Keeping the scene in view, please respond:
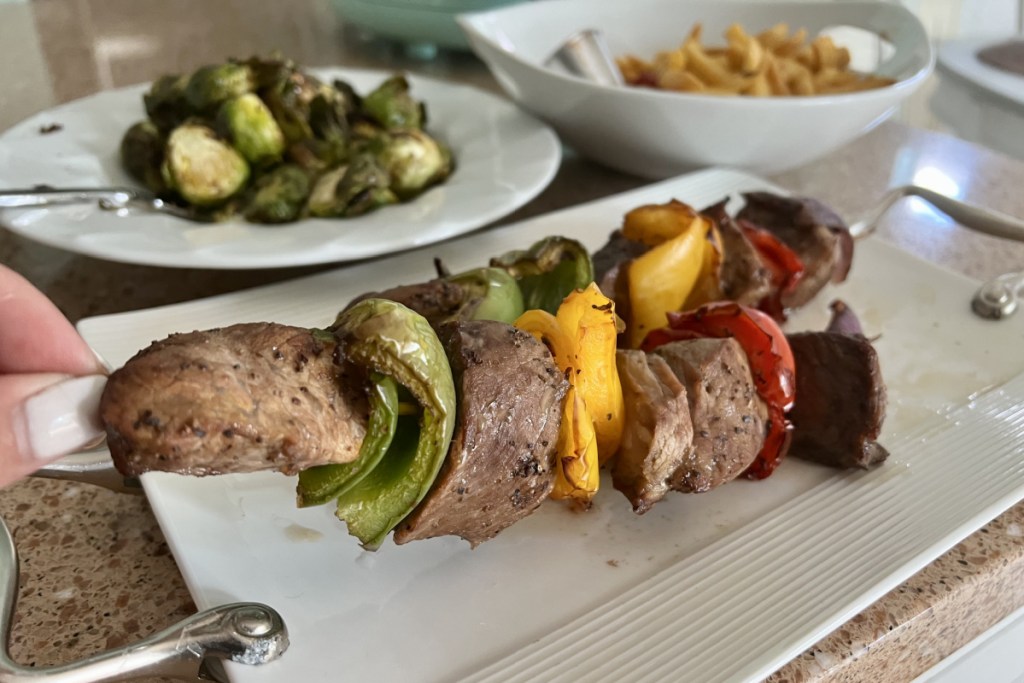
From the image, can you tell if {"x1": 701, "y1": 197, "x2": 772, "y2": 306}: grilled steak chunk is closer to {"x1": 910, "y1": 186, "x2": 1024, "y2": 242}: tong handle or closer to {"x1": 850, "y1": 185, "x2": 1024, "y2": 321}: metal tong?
{"x1": 850, "y1": 185, "x2": 1024, "y2": 321}: metal tong

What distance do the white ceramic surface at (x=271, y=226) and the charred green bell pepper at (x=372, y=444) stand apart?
0.62 meters

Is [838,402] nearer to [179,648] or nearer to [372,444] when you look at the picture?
[372,444]

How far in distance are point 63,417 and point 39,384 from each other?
4 centimetres

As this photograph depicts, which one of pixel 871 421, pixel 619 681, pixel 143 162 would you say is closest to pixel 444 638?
pixel 619 681

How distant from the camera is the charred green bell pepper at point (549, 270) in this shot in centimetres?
115

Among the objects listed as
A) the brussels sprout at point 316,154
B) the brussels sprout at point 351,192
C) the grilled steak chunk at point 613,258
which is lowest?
the brussels sprout at point 316,154

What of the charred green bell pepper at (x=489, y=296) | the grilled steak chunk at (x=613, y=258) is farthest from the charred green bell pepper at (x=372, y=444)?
the grilled steak chunk at (x=613, y=258)

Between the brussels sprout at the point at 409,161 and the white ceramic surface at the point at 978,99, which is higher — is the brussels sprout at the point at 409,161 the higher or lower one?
the higher one

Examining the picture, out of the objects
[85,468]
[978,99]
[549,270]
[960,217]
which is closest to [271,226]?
[549,270]

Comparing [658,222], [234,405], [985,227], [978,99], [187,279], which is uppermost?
[234,405]

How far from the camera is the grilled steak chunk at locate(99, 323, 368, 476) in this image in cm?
65

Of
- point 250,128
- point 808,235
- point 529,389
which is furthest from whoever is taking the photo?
point 250,128

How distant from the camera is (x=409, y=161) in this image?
1.63 m

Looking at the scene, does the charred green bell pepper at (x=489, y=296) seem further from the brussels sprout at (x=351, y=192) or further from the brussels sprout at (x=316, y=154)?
the brussels sprout at (x=316, y=154)
